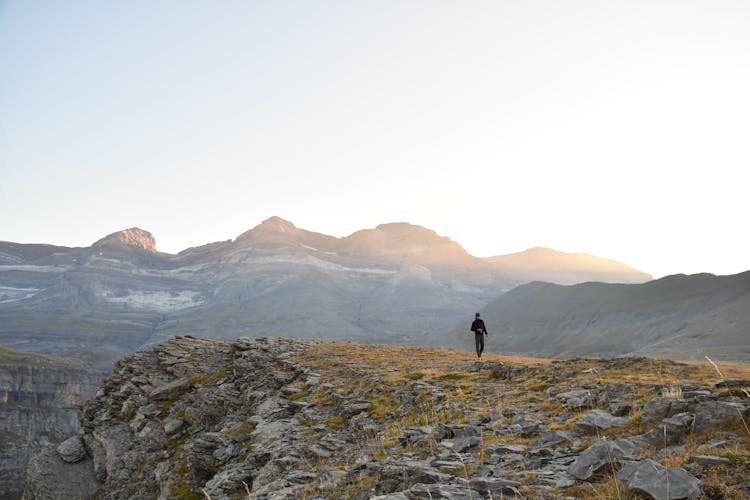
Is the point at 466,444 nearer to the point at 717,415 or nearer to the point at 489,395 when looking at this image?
the point at 717,415

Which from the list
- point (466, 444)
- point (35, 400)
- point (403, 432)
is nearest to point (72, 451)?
point (403, 432)

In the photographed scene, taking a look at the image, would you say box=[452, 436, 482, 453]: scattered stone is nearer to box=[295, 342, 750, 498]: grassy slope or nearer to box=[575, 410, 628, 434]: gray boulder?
box=[295, 342, 750, 498]: grassy slope

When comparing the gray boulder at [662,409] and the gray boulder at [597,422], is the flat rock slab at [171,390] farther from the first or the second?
the gray boulder at [662,409]

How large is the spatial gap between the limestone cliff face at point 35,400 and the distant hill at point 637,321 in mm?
152412

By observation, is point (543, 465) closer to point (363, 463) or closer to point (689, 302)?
point (363, 463)

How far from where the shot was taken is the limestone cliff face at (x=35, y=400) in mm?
157638

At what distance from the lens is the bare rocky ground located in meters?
7.18

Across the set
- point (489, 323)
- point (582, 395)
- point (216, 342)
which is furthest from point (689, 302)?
point (582, 395)

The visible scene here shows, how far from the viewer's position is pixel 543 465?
8188 mm

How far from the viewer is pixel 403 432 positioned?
12.3m

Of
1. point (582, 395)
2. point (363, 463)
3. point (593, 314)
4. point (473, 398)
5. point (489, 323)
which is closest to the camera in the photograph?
point (363, 463)

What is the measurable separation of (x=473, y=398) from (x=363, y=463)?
5595mm

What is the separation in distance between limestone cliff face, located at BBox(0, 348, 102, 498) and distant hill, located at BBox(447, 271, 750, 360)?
500 feet

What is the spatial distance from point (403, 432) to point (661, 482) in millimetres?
7352
